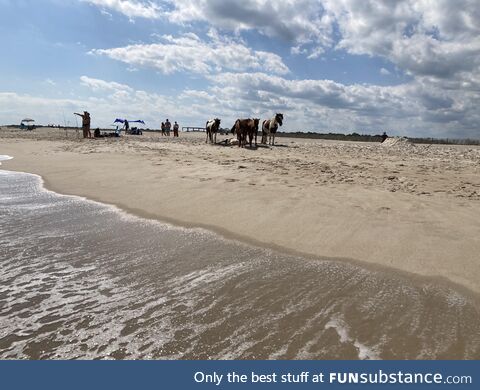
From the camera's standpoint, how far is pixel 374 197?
22.5 ft

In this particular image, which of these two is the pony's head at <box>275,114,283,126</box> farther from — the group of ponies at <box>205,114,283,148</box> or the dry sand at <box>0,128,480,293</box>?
the dry sand at <box>0,128,480,293</box>

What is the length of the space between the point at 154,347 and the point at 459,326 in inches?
91.5

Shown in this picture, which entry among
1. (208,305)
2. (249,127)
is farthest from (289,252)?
(249,127)

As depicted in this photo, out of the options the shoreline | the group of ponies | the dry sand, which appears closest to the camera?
the shoreline

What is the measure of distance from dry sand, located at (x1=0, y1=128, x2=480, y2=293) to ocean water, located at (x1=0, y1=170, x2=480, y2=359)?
49 cm

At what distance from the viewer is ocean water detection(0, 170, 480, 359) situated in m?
2.57

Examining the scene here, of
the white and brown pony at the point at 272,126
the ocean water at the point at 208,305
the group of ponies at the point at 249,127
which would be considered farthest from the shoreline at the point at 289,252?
the white and brown pony at the point at 272,126

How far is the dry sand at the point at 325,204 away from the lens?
14.9ft

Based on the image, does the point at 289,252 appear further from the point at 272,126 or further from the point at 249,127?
the point at 272,126

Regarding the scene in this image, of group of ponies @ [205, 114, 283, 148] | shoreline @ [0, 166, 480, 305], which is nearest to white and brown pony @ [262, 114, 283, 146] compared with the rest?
group of ponies @ [205, 114, 283, 148]

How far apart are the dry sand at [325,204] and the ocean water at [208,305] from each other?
49 centimetres

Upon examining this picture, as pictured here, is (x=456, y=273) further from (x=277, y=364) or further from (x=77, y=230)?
(x=77, y=230)

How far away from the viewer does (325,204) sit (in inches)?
252

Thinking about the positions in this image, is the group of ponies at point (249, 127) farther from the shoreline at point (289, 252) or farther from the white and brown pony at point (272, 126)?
the shoreline at point (289, 252)
